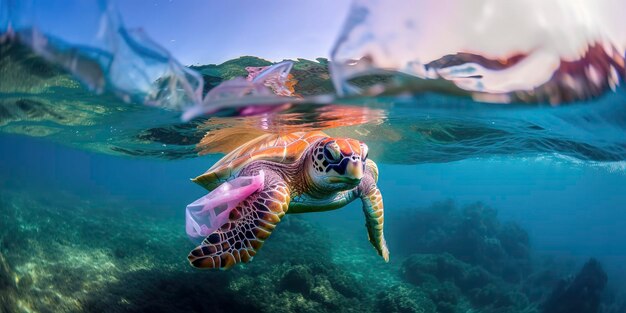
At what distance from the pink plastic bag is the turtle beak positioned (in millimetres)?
1295

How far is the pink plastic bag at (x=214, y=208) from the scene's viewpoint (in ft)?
14.4

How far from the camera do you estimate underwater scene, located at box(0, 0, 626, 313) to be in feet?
14.1

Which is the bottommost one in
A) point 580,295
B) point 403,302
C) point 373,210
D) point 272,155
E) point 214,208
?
point 580,295

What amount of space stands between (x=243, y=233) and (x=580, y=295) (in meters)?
14.7

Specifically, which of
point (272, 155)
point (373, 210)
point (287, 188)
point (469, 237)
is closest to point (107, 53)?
point (272, 155)

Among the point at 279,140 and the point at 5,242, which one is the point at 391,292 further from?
the point at 5,242

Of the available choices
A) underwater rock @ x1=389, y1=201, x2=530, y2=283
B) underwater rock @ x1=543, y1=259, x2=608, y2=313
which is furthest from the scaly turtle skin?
underwater rock @ x1=389, y1=201, x2=530, y2=283

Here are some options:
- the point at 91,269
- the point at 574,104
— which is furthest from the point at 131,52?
the point at 574,104

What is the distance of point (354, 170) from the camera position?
14.7 ft

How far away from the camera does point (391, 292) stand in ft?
31.8

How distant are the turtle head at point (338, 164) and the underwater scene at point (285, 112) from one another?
1.3 inches

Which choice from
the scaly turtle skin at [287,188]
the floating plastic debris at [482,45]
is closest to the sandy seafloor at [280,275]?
the scaly turtle skin at [287,188]

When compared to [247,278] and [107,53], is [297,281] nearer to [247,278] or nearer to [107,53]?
[247,278]

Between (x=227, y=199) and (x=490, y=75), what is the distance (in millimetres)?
4587
